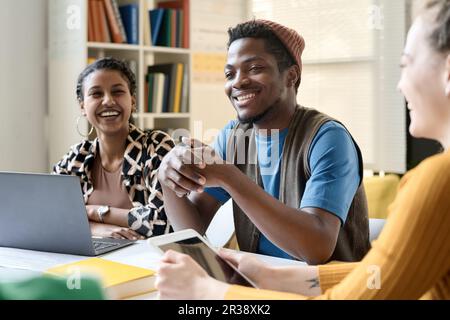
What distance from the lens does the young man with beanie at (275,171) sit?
153cm

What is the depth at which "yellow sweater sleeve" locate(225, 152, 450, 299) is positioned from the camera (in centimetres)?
78

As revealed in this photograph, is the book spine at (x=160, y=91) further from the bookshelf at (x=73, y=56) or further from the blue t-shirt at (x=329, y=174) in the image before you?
the blue t-shirt at (x=329, y=174)

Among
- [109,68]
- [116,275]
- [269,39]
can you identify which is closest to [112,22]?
[109,68]

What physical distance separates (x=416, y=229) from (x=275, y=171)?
1.04 m

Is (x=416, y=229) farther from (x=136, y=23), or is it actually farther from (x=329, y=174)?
(x=136, y=23)

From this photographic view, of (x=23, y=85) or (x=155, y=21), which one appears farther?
(x=155, y=21)

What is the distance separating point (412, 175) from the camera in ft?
2.70

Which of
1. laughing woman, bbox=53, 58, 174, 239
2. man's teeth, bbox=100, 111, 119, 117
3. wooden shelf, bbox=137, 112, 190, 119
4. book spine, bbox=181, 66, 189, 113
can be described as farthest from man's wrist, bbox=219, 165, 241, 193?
book spine, bbox=181, 66, 189, 113

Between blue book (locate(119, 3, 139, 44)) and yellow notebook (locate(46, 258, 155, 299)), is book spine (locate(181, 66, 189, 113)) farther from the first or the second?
yellow notebook (locate(46, 258, 155, 299))

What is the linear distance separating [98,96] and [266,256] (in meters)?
1.03

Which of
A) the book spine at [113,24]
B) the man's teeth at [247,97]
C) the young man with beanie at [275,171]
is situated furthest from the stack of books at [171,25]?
the man's teeth at [247,97]

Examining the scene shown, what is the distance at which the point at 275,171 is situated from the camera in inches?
71.8

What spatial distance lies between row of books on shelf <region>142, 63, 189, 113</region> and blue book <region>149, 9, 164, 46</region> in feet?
0.57
